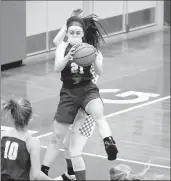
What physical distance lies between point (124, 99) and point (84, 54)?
26176mm

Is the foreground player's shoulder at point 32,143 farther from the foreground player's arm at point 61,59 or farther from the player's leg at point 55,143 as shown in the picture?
the foreground player's arm at point 61,59

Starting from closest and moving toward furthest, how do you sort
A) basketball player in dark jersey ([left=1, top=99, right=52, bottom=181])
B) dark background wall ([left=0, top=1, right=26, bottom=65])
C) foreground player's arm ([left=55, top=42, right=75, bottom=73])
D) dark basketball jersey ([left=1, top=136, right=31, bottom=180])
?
foreground player's arm ([left=55, top=42, right=75, bottom=73]), basketball player in dark jersey ([left=1, top=99, right=52, bottom=181]), dark basketball jersey ([left=1, top=136, right=31, bottom=180]), dark background wall ([left=0, top=1, right=26, bottom=65])

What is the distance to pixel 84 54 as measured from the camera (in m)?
3.46

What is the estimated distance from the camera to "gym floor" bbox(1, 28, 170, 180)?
21.6 m

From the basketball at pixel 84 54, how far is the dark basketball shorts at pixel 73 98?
23 centimetres

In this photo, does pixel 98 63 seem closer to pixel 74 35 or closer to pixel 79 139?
pixel 74 35

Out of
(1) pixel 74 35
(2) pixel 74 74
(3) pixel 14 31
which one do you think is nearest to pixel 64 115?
(2) pixel 74 74

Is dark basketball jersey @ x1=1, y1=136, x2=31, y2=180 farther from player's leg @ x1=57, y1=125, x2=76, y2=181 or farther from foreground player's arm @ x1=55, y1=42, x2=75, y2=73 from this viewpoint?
foreground player's arm @ x1=55, y1=42, x2=75, y2=73

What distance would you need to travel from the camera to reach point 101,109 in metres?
3.74

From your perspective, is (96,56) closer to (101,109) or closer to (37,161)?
(101,109)

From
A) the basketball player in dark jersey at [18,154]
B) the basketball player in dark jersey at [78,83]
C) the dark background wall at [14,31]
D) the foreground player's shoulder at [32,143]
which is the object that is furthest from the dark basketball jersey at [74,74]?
the dark background wall at [14,31]

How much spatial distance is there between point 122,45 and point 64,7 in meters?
5.54

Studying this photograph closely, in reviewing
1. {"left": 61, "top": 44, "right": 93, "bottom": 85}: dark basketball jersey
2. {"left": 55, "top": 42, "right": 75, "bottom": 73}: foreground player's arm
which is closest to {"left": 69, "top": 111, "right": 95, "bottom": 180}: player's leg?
{"left": 61, "top": 44, "right": 93, "bottom": 85}: dark basketball jersey

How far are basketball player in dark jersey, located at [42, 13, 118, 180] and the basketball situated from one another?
0.20 ft
